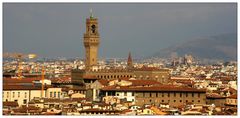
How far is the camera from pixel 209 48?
121188 mm

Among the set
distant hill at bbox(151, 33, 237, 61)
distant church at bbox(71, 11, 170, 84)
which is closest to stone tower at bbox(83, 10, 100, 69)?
distant church at bbox(71, 11, 170, 84)

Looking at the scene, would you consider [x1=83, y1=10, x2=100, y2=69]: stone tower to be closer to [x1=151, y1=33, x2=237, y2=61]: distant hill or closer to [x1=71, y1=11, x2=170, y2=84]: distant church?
[x1=71, y1=11, x2=170, y2=84]: distant church

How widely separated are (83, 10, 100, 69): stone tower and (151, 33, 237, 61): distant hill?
74.4 metres

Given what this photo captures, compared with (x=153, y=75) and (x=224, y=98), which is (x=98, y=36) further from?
(x=224, y=98)

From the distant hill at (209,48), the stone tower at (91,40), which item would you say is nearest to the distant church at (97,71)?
the stone tower at (91,40)

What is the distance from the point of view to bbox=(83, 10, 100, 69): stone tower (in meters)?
35.1

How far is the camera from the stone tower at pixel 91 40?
1381 inches

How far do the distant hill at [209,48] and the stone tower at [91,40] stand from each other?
74366mm

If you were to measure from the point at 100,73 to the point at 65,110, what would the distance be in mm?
15886

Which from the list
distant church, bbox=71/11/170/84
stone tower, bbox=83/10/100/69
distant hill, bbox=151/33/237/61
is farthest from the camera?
distant hill, bbox=151/33/237/61

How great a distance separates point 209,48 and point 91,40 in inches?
3430

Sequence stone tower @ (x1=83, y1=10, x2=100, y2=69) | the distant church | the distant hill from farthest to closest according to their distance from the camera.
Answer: the distant hill < stone tower @ (x1=83, y1=10, x2=100, y2=69) < the distant church

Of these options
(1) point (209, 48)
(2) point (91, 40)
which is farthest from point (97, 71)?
(1) point (209, 48)

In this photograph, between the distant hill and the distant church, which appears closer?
the distant church
